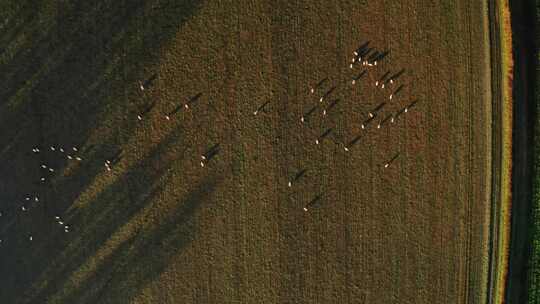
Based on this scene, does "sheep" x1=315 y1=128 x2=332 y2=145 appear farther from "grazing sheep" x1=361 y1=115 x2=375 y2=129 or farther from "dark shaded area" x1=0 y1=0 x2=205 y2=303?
"dark shaded area" x1=0 y1=0 x2=205 y2=303

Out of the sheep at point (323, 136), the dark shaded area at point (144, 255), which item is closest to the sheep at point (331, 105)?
the sheep at point (323, 136)

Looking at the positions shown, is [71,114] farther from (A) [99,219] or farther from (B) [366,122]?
(B) [366,122]

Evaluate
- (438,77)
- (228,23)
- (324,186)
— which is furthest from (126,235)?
(438,77)

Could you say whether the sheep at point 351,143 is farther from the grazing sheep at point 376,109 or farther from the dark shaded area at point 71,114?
the dark shaded area at point 71,114

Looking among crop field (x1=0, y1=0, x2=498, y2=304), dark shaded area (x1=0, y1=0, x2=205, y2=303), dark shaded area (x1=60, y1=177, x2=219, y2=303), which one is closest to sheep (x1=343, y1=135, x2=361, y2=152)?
crop field (x1=0, y1=0, x2=498, y2=304)

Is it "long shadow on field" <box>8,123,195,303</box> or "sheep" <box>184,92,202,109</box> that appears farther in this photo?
"long shadow on field" <box>8,123,195,303</box>

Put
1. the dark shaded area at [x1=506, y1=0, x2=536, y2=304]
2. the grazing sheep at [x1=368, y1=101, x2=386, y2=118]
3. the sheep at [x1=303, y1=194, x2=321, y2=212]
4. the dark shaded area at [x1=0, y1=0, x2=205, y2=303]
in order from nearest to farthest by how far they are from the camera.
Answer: the dark shaded area at [x1=0, y1=0, x2=205, y2=303] < the dark shaded area at [x1=506, y1=0, x2=536, y2=304] < the grazing sheep at [x1=368, y1=101, x2=386, y2=118] < the sheep at [x1=303, y1=194, x2=321, y2=212]
